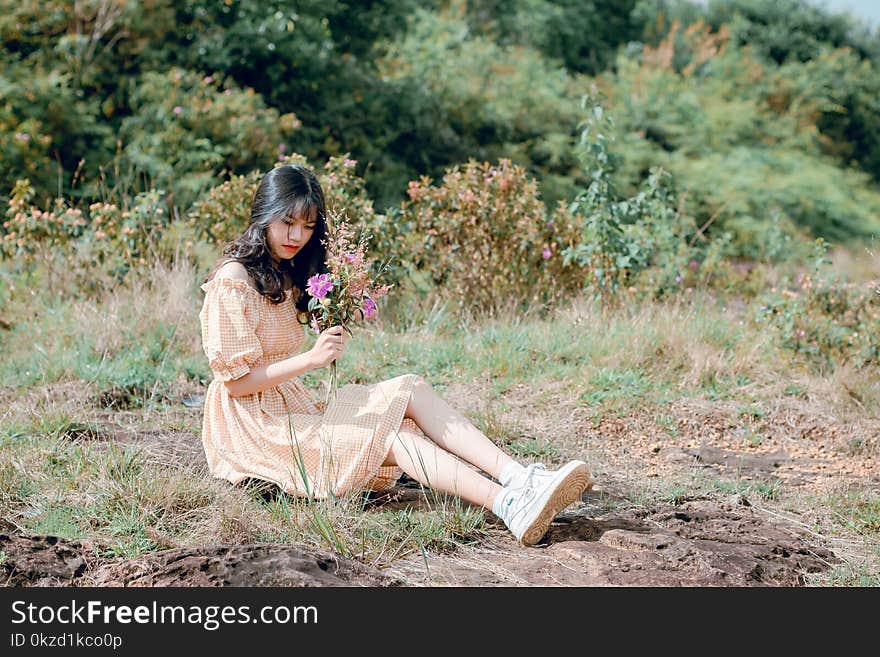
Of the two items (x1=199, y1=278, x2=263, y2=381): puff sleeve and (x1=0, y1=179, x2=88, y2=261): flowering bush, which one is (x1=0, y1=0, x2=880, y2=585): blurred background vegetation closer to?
(x1=0, y1=179, x2=88, y2=261): flowering bush

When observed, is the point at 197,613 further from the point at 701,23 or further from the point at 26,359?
the point at 701,23

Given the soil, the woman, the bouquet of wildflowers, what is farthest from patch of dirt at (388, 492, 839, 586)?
the bouquet of wildflowers

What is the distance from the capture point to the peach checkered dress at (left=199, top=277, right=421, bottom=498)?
11.2 feet

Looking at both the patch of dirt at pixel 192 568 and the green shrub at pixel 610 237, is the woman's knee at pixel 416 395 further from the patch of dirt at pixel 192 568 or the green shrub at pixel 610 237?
the green shrub at pixel 610 237

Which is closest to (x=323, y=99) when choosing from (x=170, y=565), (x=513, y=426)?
(x=513, y=426)

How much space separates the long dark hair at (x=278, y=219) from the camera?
3471mm

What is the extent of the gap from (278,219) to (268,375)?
0.54 metres

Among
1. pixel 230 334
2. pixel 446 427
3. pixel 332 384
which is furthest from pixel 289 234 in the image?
pixel 446 427

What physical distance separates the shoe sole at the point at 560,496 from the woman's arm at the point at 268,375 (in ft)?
2.91

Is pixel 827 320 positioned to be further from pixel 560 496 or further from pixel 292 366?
pixel 292 366

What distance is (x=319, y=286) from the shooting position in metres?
3.34

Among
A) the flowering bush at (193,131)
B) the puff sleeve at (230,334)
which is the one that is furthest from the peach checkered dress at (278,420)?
the flowering bush at (193,131)

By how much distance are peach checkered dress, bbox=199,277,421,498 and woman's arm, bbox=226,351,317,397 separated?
35 millimetres

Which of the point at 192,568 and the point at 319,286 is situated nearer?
the point at 192,568
